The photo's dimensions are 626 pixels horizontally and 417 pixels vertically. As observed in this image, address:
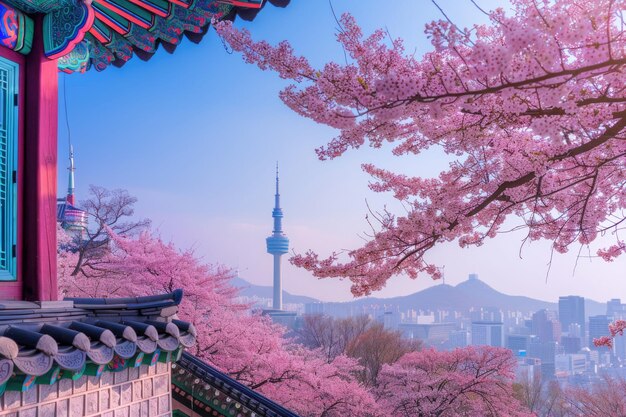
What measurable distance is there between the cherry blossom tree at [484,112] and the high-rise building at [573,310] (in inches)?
3924

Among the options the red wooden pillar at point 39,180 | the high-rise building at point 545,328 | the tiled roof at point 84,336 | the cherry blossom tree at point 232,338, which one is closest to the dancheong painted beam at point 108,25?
the red wooden pillar at point 39,180

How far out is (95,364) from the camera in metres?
3.58

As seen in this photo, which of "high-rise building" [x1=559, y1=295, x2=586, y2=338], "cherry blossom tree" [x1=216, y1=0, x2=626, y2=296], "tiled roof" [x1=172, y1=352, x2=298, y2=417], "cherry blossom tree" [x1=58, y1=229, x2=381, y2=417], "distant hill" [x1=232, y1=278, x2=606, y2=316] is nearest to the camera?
"cherry blossom tree" [x1=216, y1=0, x2=626, y2=296]

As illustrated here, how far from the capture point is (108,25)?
207 inches

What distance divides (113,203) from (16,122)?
1715 centimetres

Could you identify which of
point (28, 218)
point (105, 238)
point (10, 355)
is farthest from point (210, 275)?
point (10, 355)

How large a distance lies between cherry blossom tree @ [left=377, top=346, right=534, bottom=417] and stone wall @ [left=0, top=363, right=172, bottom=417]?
12.7 metres

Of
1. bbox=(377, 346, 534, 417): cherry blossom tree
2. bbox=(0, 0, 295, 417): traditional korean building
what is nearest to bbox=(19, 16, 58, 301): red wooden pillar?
bbox=(0, 0, 295, 417): traditional korean building

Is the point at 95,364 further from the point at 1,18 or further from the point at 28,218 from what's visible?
the point at 1,18

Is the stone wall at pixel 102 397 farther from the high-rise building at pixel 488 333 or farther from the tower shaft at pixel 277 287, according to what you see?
the tower shaft at pixel 277 287

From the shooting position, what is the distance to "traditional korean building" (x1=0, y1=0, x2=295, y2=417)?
12.0ft

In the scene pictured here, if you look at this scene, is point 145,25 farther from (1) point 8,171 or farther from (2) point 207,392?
(2) point 207,392

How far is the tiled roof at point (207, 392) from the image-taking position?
23.1 feet

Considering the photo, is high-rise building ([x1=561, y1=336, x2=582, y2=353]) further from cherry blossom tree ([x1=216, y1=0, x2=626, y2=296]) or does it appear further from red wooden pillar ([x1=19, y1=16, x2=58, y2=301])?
red wooden pillar ([x1=19, y1=16, x2=58, y2=301])
